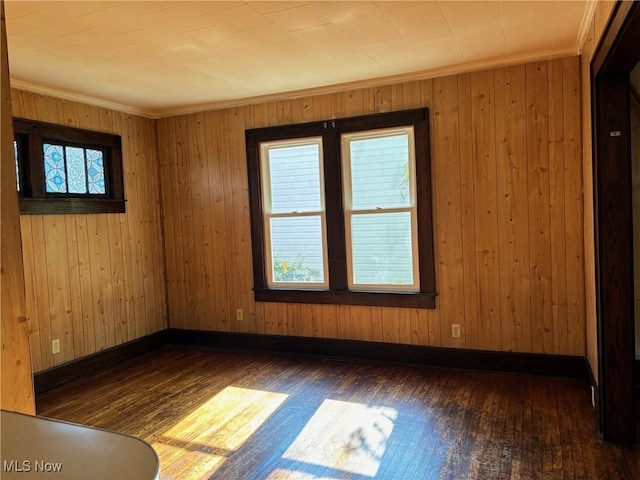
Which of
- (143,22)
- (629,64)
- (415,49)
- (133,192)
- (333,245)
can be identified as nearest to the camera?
(629,64)

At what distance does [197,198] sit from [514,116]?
3243 millimetres

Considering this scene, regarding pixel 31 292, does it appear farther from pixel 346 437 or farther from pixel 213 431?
pixel 346 437

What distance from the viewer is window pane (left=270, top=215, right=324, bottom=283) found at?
4.43m

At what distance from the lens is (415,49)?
3246mm

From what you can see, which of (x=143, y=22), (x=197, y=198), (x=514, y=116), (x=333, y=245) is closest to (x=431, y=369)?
(x=333, y=245)

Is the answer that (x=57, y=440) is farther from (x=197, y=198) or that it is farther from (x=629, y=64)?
(x=197, y=198)

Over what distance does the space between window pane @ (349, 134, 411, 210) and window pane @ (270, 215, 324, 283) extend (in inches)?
20.7

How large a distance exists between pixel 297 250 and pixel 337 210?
620 mm

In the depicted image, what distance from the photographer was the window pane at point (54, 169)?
390 cm

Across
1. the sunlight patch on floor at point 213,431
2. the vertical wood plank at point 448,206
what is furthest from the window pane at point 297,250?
the sunlight patch on floor at point 213,431

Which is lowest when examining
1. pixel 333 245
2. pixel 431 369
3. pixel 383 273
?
pixel 431 369

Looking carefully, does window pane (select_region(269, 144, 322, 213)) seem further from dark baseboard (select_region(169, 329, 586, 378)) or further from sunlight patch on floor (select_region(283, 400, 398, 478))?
sunlight patch on floor (select_region(283, 400, 398, 478))

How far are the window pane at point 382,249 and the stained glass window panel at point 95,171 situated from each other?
8.30 feet

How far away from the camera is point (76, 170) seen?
13.7 ft
